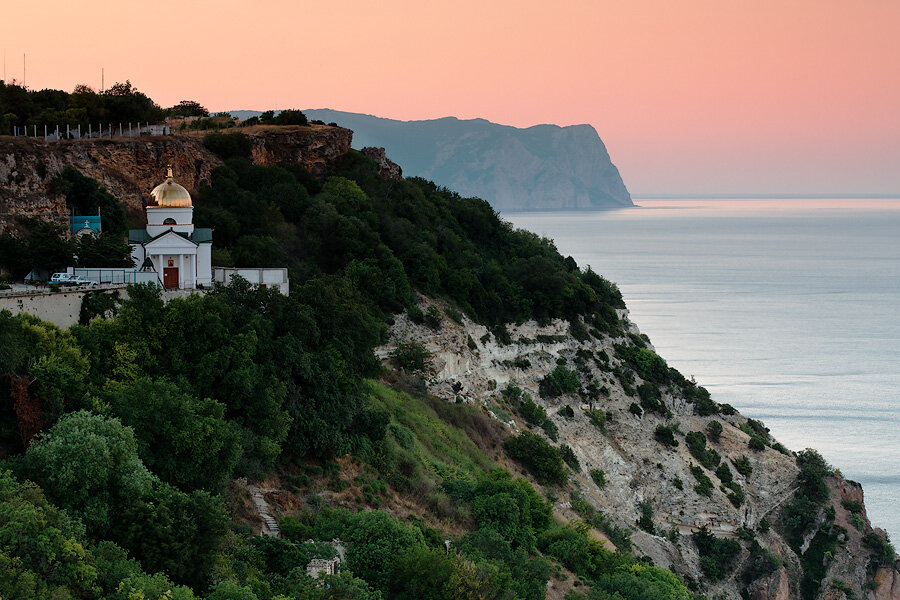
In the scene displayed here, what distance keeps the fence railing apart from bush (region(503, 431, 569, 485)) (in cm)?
2702

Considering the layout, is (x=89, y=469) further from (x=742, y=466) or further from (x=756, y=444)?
(x=756, y=444)

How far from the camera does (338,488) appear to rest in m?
32.6

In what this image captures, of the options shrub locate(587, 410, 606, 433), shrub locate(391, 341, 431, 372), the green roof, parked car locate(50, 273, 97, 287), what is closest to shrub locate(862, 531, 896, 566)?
shrub locate(587, 410, 606, 433)

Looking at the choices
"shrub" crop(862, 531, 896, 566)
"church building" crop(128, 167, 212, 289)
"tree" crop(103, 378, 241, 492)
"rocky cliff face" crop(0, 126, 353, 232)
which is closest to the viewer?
"tree" crop(103, 378, 241, 492)

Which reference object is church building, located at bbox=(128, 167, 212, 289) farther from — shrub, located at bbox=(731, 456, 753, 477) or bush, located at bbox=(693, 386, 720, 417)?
bush, located at bbox=(693, 386, 720, 417)

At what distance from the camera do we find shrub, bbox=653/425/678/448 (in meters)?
59.2

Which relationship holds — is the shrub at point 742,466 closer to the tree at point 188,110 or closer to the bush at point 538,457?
the bush at point 538,457

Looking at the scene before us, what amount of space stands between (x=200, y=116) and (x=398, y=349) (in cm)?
3863

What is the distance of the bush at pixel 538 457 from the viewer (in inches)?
1923

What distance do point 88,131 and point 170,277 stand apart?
21032 mm

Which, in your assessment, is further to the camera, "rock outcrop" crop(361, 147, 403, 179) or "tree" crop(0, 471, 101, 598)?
"rock outcrop" crop(361, 147, 403, 179)

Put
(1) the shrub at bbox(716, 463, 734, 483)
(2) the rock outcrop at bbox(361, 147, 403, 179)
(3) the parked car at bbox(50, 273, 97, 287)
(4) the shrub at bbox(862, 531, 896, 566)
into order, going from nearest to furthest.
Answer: (3) the parked car at bbox(50, 273, 97, 287) → (4) the shrub at bbox(862, 531, 896, 566) → (1) the shrub at bbox(716, 463, 734, 483) → (2) the rock outcrop at bbox(361, 147, 403, 179)

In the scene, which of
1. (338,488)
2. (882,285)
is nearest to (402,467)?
(338,488)

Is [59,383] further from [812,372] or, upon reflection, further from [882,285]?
[882,285]
